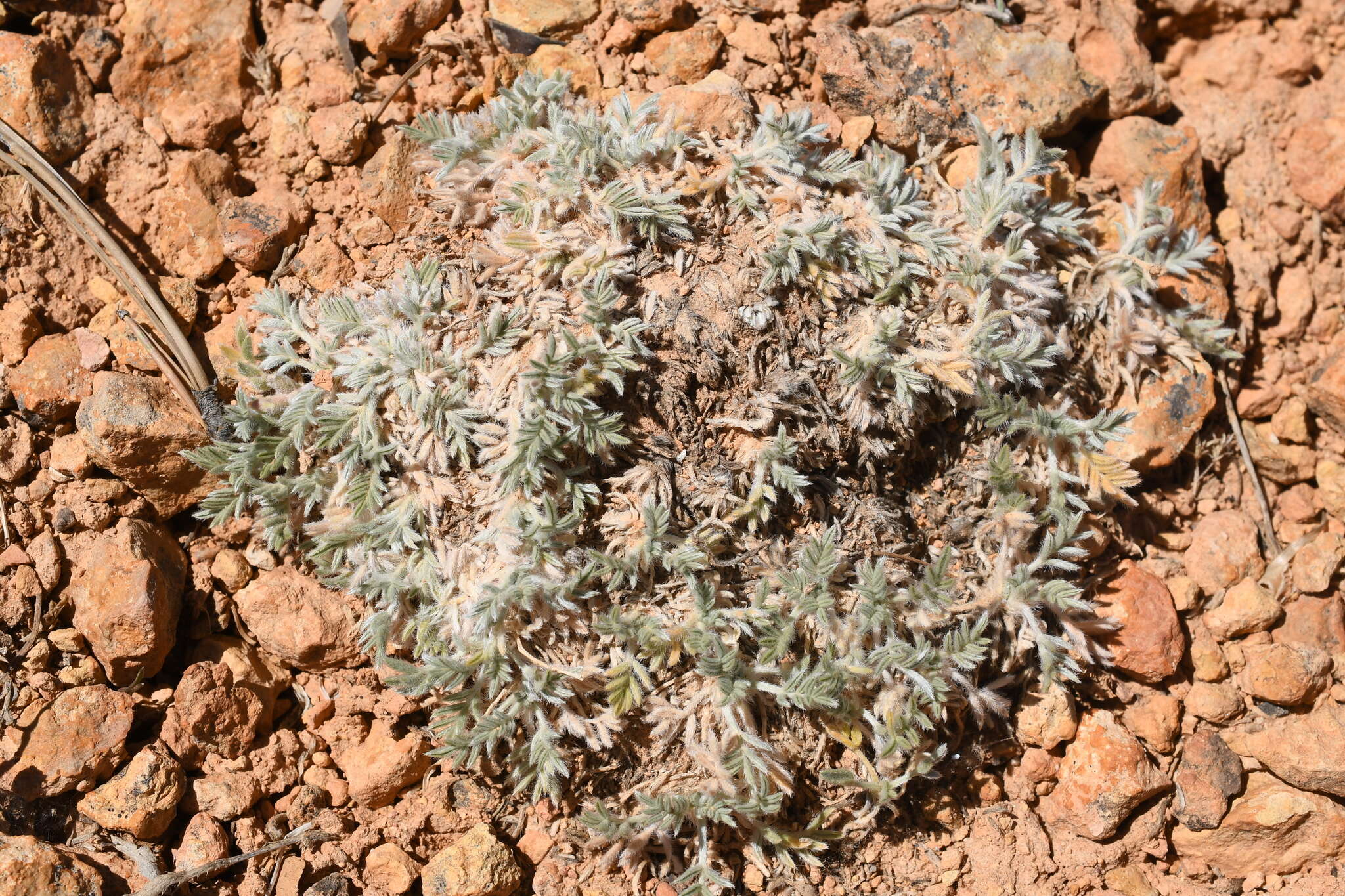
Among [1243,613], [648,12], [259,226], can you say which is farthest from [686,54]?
[1243,613]

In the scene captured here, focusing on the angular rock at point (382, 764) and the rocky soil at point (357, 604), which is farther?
the angular rock at point (382, 764)

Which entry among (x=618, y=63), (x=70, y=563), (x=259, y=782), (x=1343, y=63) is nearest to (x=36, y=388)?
(x=70, y=563)

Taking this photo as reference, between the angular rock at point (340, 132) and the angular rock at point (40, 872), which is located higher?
the angular rock at point (340, 132)

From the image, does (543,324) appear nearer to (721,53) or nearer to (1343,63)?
(721,53)

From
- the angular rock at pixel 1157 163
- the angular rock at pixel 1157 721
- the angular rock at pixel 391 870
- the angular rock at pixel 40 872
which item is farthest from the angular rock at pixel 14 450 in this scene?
the angular rock at pixel 1157 163

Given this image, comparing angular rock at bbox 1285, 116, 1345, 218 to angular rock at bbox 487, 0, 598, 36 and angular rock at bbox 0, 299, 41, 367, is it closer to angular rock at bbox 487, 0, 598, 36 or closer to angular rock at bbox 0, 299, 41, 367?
angular rock at bbox 487, 0, 598, 36

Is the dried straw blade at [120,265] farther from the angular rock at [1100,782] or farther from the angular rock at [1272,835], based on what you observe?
the angular rock at [1272,835]

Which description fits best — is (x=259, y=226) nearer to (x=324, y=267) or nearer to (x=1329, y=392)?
(x=324, y=267)
